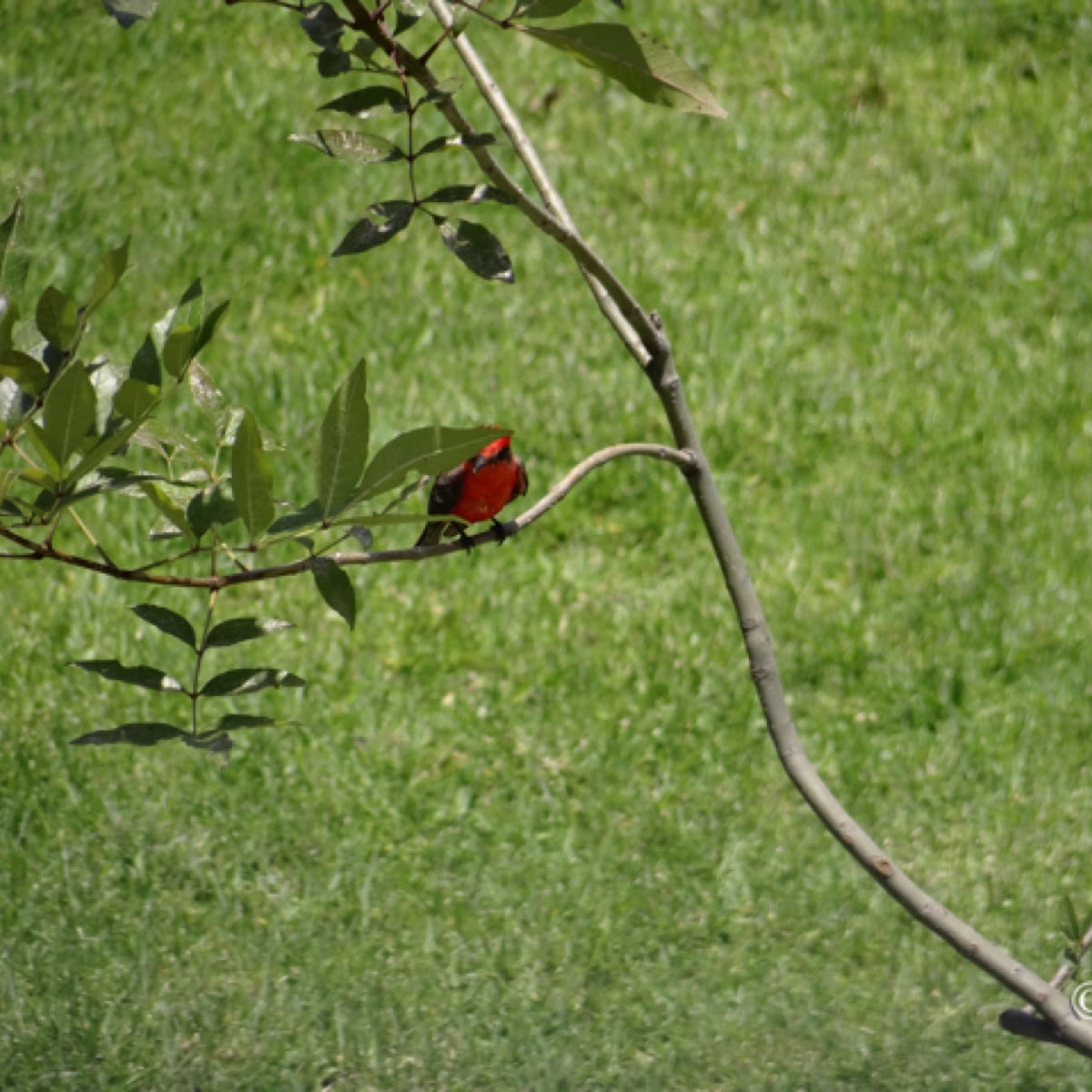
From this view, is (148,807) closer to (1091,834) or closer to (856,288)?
(1091,834)

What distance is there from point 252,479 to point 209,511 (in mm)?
165

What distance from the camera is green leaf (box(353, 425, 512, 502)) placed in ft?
4.01

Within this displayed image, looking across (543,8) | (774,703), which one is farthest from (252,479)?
(774,703)

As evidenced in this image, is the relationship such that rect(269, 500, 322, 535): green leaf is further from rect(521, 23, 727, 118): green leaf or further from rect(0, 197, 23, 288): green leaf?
rect(521, 23, 727, 118): green leaf

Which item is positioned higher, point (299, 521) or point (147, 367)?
point (147, 367)

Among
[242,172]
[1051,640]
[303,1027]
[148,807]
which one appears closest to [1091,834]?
[1051,640]

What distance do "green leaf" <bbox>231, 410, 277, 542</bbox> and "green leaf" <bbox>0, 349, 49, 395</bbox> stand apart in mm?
157

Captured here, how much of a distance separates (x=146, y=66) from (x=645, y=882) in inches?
168

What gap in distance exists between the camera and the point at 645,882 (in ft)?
14.0

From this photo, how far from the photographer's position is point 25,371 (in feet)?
4.06

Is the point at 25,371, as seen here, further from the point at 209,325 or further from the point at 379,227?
the point at 379,227

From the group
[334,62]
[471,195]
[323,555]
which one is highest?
[334,62]

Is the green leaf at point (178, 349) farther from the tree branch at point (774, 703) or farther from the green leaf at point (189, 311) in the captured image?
the tree branch at point (774, 703)

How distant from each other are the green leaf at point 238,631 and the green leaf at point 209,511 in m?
0.08
